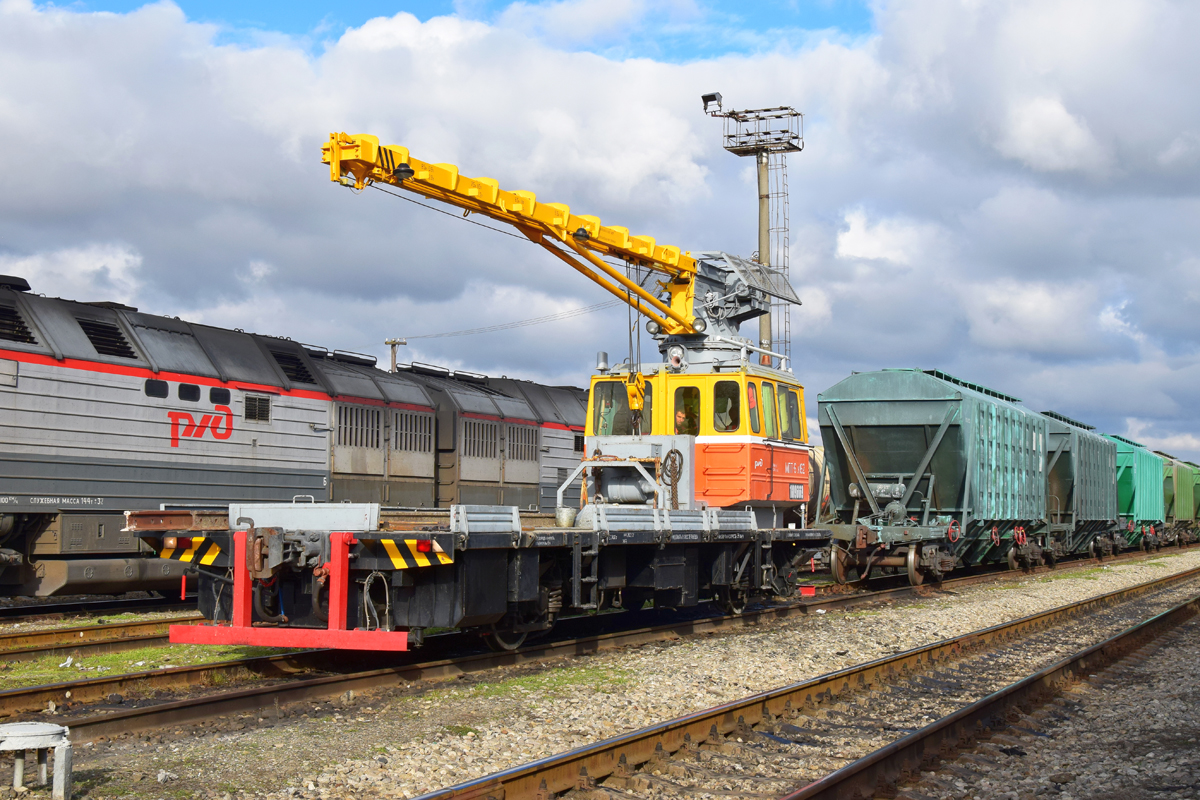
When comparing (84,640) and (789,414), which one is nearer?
(84,640)

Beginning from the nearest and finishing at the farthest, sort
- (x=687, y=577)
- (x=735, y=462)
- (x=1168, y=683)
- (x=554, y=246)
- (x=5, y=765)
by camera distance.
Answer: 1. (x=5, y=765)
2. (x=1168, y=683)
3. (x=687, y=577)
4. (x=735, y=462)
5. (x=554, y=246)

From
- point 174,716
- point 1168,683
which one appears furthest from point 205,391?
point 1168,683

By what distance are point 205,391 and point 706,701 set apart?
9.57 metres

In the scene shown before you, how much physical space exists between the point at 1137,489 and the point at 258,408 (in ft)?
95.8

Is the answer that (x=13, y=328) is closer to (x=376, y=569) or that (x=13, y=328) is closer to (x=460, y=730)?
(x=376, y=569)

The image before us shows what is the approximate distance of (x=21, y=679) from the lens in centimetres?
881

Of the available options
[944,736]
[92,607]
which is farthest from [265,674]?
[92,607]

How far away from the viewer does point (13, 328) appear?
42.7ft

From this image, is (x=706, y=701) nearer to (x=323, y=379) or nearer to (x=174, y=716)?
(x=174, y=716)

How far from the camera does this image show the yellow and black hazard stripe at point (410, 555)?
26.0 feet

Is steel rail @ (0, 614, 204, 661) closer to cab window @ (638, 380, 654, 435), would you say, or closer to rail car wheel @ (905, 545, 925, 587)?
cab window @ (638, 380, 654, 435)

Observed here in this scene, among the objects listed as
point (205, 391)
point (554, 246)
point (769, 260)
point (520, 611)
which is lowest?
point (520, 611)

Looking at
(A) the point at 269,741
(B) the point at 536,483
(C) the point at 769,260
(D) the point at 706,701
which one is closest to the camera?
(A) the point at 269,741

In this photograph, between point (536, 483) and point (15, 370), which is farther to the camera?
point (536, 483)
